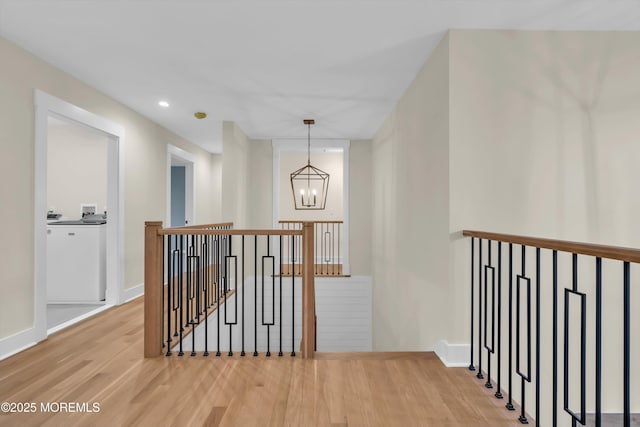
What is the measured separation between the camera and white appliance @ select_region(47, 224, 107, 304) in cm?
413

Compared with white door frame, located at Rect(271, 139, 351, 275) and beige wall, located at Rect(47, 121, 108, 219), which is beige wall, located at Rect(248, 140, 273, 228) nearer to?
white door frame, located at Rect(271, 139, 351, 275)

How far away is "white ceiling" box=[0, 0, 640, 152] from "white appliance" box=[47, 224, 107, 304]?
1.70m

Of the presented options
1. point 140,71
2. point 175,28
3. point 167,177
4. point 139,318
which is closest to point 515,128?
point 175,28

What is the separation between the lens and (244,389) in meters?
2.12

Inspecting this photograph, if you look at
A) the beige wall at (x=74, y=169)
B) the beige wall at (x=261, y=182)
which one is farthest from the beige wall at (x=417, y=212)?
the beige wall at (x=74, y=169)

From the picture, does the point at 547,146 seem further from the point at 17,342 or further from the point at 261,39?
the point at 17,342

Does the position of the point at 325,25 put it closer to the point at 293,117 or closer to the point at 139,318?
the point at 293,117

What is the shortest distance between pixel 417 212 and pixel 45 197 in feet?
11.2

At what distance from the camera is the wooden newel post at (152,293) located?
8.52 ft

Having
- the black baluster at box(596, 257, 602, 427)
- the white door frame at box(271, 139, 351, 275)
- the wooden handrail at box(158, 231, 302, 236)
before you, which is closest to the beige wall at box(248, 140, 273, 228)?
the white door frame at box(271, 139, 351, 275)

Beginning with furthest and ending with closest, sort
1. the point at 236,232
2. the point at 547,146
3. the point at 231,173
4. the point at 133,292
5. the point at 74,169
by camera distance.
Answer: the point at 74,169 → the point at 231,173 → the point at 133,292 → the point at 236,232 → the point at 547,146

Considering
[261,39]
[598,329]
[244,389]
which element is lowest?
[244,389]

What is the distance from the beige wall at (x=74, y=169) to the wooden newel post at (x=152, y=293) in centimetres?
336

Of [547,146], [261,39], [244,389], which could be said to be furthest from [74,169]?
[547,146]
